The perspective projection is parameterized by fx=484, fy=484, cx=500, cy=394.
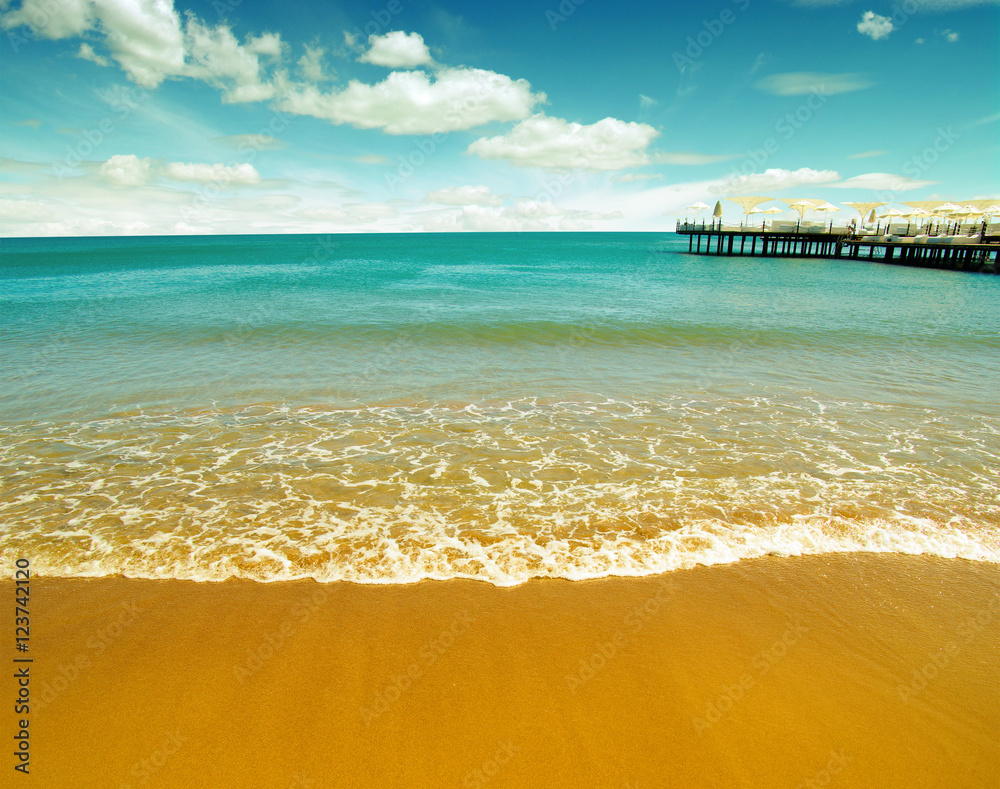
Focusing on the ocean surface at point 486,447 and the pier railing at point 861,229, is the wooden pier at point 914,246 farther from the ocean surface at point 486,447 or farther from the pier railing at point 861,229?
the ocean surface at point 486,447

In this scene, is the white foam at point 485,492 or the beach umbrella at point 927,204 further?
the beach umbrella at point 927,204

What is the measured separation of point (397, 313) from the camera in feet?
83.3

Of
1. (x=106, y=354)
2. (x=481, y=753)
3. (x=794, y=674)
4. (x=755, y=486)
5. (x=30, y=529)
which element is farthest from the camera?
(x=106, y=354)

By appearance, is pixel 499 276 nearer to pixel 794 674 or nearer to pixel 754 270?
pixel 754 270

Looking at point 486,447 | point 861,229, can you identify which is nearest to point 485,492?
point 486,447

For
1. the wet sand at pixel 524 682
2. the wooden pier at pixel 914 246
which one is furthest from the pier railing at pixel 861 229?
the wet sand at pixel 524 682

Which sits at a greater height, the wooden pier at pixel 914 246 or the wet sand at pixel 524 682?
the wooden pier at pixel 914 246

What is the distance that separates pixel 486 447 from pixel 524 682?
528cm

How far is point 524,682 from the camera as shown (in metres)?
4.35

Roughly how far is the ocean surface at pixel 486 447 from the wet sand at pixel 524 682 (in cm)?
58

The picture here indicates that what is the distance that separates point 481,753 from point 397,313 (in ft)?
76.7

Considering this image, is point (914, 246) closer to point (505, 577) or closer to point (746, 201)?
point (746, 201)

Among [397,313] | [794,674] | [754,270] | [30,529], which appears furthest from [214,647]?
[754,270]

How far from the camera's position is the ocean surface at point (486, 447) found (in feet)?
20.8
